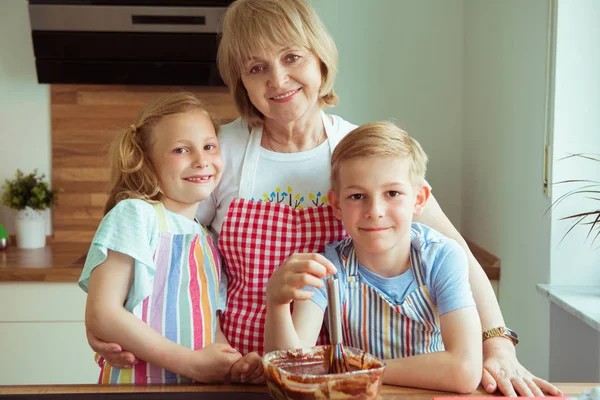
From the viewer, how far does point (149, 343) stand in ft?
3.66

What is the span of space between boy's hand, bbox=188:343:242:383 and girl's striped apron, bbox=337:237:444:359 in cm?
21

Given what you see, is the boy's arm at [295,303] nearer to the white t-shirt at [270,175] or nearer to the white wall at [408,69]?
the white t-shirt at [270,175]

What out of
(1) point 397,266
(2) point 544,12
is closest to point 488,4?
(2) point 544,12

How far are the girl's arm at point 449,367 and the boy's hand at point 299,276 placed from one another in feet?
0.69

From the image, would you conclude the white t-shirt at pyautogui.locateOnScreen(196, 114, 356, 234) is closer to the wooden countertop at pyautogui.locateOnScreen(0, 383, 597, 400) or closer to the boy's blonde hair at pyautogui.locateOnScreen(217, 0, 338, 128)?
the boy's blonde hair at pyautogui.locateOnScreen(217, 0, 338, 128)

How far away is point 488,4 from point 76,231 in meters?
1.75

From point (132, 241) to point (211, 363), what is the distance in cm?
25

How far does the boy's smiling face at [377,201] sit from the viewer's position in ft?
3.72

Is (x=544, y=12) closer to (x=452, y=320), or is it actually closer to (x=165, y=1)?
(x=452, y=320)

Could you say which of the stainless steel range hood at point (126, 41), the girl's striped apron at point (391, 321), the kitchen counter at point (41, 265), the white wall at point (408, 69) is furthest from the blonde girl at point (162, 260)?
the white wall at point (408, 69)

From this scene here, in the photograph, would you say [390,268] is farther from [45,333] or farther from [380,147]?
[45,333]

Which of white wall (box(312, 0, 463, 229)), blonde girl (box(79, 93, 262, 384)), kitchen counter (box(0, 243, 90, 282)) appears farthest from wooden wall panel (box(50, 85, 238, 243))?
blonde girl (box(79, 93, 262, 384))

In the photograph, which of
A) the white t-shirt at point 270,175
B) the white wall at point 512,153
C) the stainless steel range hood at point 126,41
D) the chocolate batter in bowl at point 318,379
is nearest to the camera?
the chocolate batter in bowl at point 318,379

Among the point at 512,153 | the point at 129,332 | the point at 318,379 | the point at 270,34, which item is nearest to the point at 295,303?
the point at 129,332
